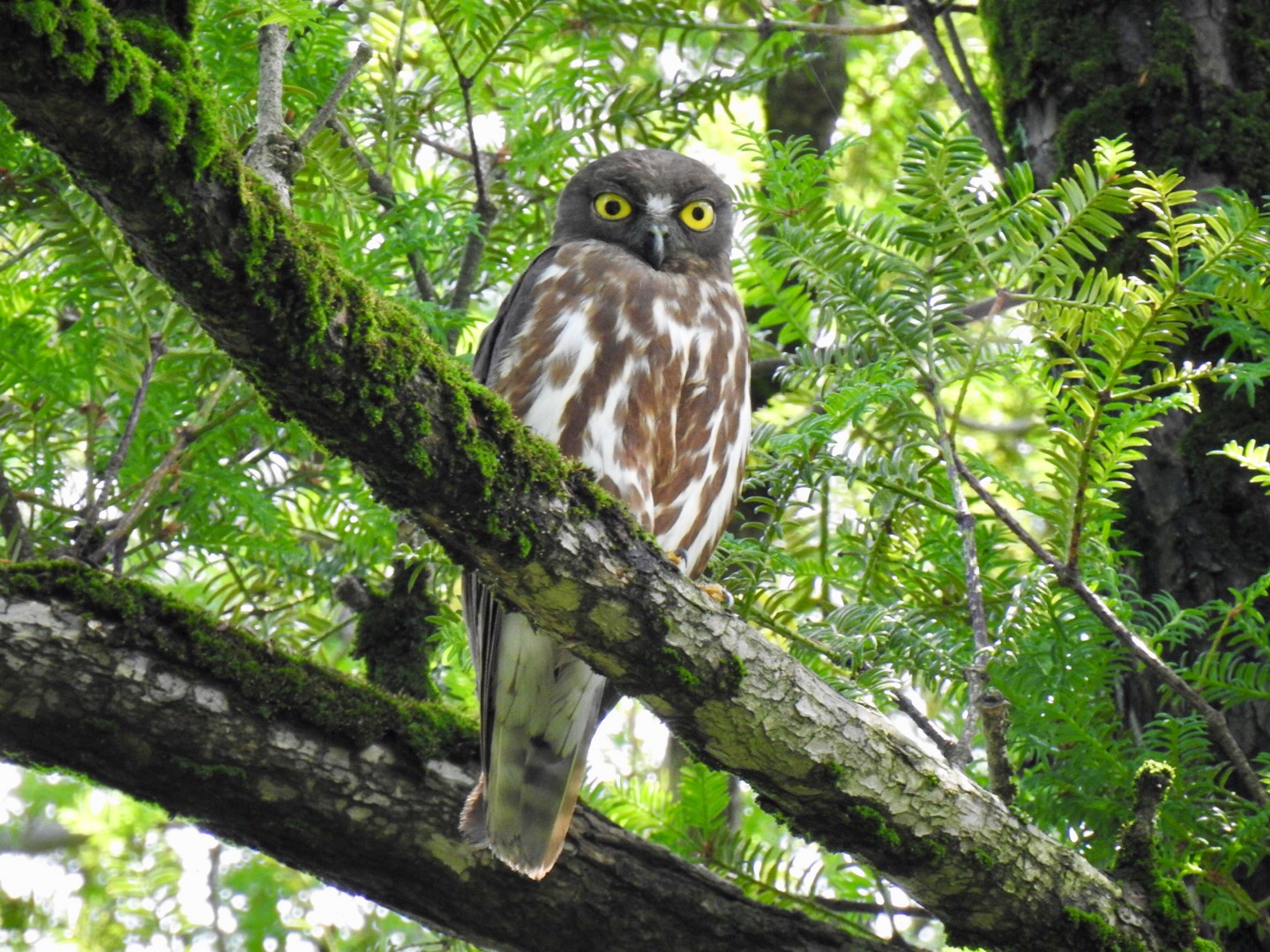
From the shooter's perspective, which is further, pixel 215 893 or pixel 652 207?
pixel 215 893

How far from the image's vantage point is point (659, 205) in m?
4.14

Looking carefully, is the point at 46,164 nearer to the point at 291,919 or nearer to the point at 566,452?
the point at 566,452

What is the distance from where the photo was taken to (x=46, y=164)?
10.6ft

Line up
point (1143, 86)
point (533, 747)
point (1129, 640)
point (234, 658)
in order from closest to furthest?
point (1129, 640) < point (234, 658) < point (533, 747) < point (1143, 86)

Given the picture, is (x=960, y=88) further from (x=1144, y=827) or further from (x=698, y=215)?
(x=1144, y=827)

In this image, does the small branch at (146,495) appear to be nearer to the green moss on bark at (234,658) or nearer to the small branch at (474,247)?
the green moss on bark at (234,658)

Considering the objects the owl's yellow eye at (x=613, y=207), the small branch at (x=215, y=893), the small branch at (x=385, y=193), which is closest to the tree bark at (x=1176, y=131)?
the owl's yellow eye at (x=613, y=207)

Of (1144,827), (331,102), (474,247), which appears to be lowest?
(1144,827)

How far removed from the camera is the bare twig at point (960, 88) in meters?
4.24

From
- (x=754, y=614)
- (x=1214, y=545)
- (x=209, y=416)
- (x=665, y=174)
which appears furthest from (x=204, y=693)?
(x=1214, y=545)

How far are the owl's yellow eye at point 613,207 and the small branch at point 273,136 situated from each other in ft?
5.95

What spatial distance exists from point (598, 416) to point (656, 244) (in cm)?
78

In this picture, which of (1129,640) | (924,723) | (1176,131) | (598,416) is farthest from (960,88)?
(924,723)

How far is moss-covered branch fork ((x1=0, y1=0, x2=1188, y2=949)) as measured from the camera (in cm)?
155
